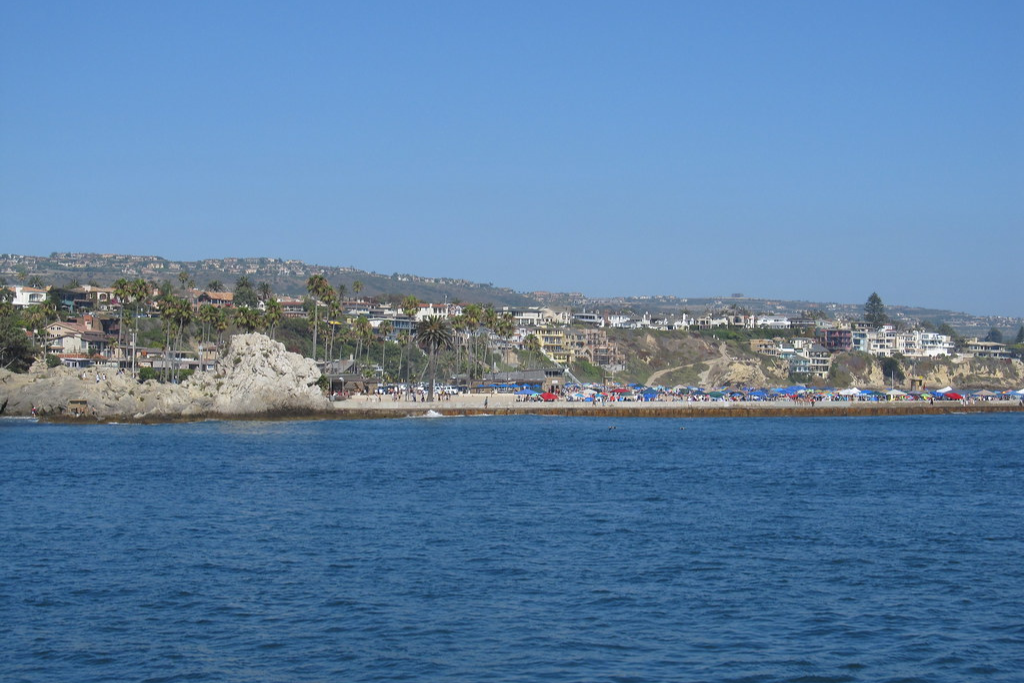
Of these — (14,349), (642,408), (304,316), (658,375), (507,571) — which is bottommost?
(658,375)

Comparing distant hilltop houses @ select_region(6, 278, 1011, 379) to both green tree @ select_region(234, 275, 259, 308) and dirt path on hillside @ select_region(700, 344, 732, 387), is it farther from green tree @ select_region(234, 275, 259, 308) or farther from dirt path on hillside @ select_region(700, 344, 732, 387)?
dirt path on hillside @ select_region(700, 344, 732, 387)

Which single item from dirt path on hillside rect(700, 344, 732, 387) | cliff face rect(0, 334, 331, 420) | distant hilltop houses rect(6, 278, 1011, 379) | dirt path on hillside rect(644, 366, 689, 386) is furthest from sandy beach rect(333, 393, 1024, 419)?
dirt path on hillside rect(644, 366, 689, 386)

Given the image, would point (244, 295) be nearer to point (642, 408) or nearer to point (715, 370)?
point (715, 370)

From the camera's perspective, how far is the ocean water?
702 inches

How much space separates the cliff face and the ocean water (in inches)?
1077

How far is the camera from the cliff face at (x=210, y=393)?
75375 mm

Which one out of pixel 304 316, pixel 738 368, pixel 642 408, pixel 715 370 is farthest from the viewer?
pixel 715 370

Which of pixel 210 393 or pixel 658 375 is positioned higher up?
pixel 210 393

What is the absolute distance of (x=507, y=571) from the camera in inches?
948

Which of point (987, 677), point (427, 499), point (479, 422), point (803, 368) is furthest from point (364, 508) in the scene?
point (803, 368)

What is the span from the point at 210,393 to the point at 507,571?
191ft

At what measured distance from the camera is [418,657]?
1789cm

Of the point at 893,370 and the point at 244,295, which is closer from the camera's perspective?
the point at 244,295

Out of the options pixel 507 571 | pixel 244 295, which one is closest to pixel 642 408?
pixel 507 571
